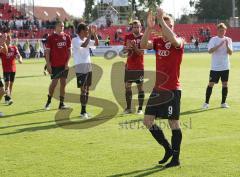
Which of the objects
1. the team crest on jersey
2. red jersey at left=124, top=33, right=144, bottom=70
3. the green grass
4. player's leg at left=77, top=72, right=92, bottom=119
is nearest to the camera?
the team crest on jersey

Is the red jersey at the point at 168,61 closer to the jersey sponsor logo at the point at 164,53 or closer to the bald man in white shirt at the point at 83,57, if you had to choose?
the jersey sponsor logo at the point at 164,53

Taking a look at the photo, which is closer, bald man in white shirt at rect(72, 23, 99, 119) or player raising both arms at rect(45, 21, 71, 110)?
bald man in white shirt at rect(72, 23, 99, 119)

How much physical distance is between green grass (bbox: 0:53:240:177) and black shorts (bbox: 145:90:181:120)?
0.79m

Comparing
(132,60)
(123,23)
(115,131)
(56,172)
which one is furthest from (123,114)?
(123,23)

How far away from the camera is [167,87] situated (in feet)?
24.9

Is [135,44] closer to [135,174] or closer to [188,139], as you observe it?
[188,139]

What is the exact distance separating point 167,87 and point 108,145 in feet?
7.13

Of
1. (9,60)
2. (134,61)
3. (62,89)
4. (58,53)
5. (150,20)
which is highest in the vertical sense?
(150,20)

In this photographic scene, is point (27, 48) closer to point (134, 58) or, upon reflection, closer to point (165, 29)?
point (134, 58)

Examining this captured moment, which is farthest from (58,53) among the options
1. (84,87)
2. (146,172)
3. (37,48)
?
(37,48)

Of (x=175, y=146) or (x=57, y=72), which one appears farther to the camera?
(x=57, y=72)

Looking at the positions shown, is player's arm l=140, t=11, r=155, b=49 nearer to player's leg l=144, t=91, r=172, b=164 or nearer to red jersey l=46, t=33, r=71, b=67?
player's leg l=144, t=91, r=172, b=164

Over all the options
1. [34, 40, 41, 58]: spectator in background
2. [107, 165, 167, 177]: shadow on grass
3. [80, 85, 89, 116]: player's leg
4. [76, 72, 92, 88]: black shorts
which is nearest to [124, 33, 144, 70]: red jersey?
[76, 72, 92, 88]: black shorts

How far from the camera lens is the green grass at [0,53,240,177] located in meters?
7.55
